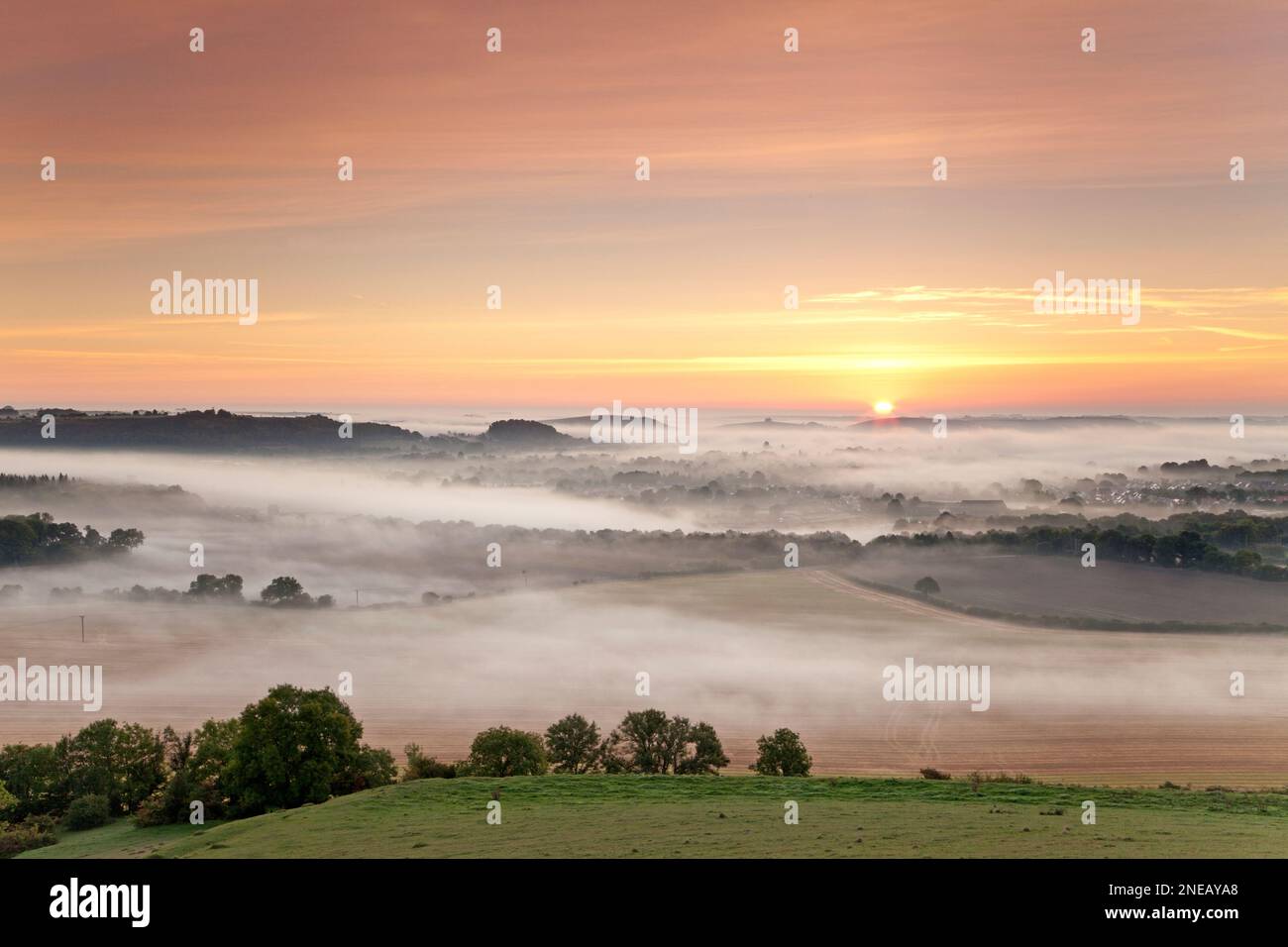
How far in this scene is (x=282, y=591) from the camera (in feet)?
538

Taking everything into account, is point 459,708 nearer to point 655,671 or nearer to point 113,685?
point 655,671

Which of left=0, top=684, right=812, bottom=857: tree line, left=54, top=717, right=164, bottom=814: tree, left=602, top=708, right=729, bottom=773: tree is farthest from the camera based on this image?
left=602, top=708, right=729, bottom=773: tree

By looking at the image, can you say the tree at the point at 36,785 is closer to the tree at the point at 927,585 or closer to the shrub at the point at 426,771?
the shrub at the point at 426,771

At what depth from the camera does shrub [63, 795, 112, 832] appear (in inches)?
1804

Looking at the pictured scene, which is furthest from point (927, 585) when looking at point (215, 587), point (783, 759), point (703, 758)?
point (215, 587)

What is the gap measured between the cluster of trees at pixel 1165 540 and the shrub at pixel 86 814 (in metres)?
101

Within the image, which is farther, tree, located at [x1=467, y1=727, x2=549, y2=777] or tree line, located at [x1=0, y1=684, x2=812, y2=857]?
tree, located at [x1=467, y1=727, x2=549, y2=777]

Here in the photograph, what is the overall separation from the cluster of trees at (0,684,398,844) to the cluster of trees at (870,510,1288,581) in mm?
92751

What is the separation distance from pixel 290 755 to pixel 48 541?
163463mm

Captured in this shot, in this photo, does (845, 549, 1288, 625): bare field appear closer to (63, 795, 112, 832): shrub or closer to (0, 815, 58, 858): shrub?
(63, 795, 112, 832): shrub

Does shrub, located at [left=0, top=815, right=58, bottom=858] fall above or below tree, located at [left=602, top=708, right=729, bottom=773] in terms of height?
below

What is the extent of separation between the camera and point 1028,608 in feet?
346

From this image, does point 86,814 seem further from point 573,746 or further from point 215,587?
point 215,587

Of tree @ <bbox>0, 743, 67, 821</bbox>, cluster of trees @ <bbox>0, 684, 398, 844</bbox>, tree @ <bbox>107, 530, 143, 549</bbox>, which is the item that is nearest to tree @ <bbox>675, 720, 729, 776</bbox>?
cluster of trees @ <bbox>0, 684, 398, 844</bbox>
